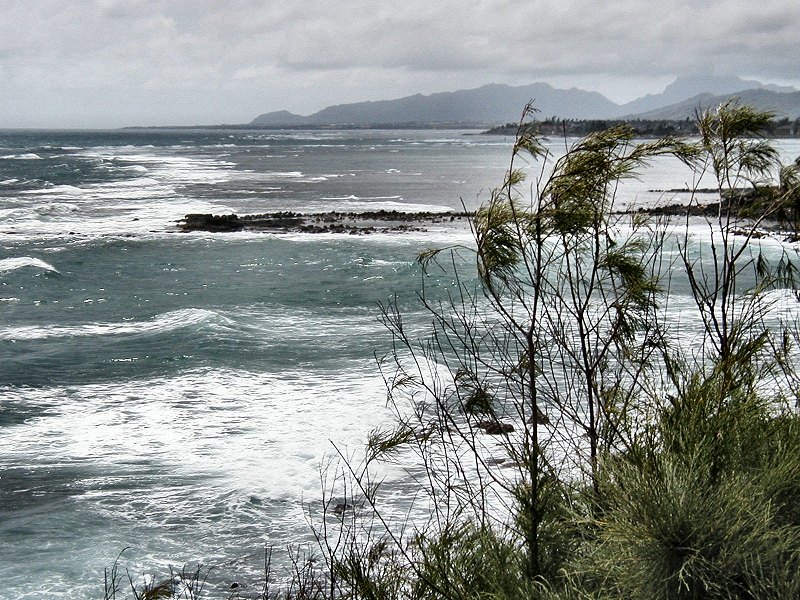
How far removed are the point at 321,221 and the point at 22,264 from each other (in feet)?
56.7

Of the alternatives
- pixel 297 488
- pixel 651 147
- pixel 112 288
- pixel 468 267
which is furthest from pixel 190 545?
pixel 468 267

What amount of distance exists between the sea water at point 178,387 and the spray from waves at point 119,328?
0.10 meters

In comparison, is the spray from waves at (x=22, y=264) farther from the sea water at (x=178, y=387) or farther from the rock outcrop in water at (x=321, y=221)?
the rock outcrop in water at (x=321, y=221)

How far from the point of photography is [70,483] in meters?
12.5

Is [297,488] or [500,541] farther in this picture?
[297,488]

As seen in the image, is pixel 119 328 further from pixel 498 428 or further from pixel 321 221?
pixel 321 221

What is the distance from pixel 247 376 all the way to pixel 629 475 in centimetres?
1401

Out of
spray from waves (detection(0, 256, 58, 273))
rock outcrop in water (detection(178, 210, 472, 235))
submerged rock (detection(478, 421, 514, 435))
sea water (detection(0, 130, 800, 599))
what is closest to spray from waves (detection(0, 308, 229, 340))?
sea water (detection(0, 130, 800, 599))

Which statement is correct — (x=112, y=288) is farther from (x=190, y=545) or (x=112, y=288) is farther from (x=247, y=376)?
(x=190, y=545)

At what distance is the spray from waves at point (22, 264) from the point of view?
29.2 meters

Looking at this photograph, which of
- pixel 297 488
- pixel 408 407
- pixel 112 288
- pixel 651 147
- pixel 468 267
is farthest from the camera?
pixel 468 267

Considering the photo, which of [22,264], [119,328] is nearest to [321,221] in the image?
[22,264]

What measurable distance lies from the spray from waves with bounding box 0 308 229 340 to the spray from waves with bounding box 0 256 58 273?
311 inches

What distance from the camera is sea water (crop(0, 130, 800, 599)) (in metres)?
11.0
